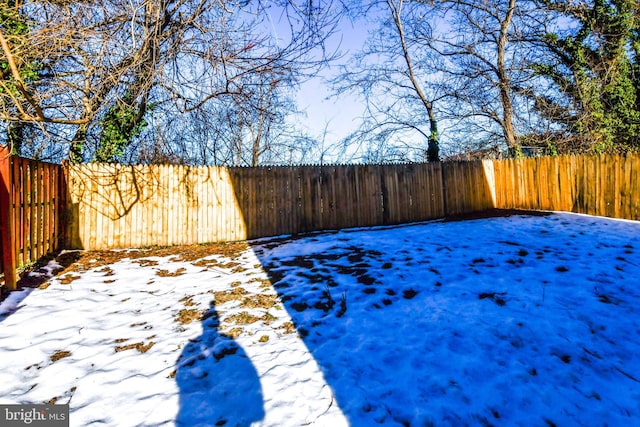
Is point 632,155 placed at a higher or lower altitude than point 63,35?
Answer: lower

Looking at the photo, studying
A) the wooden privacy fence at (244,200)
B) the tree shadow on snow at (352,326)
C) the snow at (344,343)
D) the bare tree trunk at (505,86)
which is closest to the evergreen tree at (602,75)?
the bare tree trunk at (505,86)

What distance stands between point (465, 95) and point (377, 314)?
12.7 meters

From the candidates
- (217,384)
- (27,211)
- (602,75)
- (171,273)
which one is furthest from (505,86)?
(27,211)

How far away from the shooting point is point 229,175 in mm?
7570

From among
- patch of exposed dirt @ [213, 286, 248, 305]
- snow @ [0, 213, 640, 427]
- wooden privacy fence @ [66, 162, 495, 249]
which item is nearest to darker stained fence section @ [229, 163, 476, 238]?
wooden privacy fence @ [66, 162, 495, 249]

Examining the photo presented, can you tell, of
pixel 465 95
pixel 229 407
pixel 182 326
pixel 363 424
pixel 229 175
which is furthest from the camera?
pixel 465 95

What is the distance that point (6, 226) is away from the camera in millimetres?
3963

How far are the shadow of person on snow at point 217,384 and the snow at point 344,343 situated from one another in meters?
0.01

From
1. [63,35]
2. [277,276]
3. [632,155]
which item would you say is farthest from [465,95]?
[63,35]

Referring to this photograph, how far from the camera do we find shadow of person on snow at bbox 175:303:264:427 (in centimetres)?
193

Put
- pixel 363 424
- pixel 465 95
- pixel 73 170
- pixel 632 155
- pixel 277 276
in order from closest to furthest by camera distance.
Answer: pixel 363 424 → pixel 277 276 → pixel 73 170 → pixel 632 155 → pixel 465 95

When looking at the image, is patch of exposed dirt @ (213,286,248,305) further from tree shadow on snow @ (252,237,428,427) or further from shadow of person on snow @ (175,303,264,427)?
shadow of person on snow @ (175,303,264,427)

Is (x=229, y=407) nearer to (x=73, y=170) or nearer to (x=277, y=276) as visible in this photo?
(x=277, y=276)

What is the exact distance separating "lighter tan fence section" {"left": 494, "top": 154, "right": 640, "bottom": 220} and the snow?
3285mm
